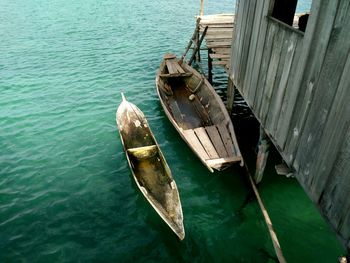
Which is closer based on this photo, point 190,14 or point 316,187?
point 316,187

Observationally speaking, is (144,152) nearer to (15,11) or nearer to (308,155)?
(308,155)

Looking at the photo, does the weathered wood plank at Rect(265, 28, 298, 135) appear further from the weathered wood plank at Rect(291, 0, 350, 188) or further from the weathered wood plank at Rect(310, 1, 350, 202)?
the weathered wood plank at Rect(310, 1, 350, 202)

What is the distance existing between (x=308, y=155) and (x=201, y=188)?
453 centimetres

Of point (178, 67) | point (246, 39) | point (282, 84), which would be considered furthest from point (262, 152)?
point (178, 67)

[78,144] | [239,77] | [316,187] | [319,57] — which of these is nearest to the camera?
[319,57]

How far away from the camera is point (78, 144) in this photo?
442 inches

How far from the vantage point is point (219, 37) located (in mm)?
13711

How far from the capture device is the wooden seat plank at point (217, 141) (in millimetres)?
9054

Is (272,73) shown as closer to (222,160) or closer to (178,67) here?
(222,160)

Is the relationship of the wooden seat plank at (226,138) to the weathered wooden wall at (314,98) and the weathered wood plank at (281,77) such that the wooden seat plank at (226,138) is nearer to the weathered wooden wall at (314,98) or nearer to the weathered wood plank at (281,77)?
the weathered wooden wall at (314,98)

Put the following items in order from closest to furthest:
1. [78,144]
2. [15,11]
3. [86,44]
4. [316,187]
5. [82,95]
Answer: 1. [316,187]
2. [78,144]
3. [82,95]
4. [86,44]
5. [15,11]

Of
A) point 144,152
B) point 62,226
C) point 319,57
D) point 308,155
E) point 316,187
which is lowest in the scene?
point 62,226

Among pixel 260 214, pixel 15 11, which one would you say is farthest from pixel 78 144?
pixel 15 11

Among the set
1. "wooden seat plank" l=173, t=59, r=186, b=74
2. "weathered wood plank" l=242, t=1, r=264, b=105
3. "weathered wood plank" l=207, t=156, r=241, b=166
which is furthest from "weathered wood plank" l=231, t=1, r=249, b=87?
Result: "wooden seat plank" l=173, t=59, r=186, b=74
